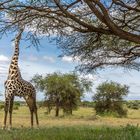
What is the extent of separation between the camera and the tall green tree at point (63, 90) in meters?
53.1

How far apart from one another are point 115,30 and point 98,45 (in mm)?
5190

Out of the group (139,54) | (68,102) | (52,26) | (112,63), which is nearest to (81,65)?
(112,63)

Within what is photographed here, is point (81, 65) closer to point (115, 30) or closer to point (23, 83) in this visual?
point (23, 83)

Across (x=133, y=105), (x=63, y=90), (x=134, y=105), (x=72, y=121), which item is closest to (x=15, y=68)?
(x=72, y=121)

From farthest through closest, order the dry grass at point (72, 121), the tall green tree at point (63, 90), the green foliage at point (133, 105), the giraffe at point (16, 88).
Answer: the green foliage at point (133, 105)
the tall green tree at point (63, 90)
the dry grass at point (72, 121)
the giraffe at point (16, 88)

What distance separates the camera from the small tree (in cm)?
5675

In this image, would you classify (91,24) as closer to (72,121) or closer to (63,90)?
(72,121)

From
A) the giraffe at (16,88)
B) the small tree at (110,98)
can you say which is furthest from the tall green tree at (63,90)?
the giraffe at (16,88)

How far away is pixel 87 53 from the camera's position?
59.3ft

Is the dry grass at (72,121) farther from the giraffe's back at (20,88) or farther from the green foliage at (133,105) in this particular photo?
the green foliage at (133,105)

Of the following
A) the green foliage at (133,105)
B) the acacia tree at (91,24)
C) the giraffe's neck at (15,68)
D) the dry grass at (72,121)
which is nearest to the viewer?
the acacia tree at (91,24)

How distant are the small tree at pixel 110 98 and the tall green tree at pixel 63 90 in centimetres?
341

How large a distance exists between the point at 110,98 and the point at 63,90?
729cm

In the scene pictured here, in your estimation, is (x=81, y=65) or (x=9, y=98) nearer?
(x=81, y=65)
